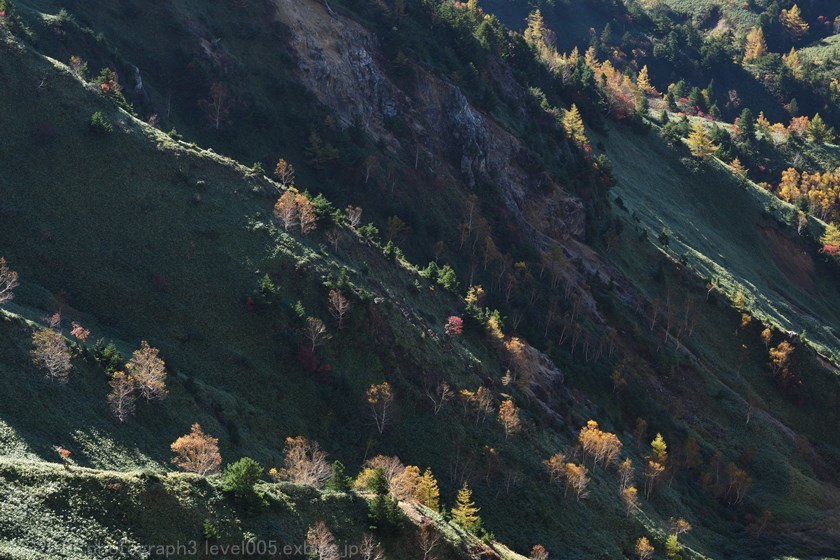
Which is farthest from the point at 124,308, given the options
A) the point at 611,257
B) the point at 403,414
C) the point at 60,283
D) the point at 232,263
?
the point at 611,257

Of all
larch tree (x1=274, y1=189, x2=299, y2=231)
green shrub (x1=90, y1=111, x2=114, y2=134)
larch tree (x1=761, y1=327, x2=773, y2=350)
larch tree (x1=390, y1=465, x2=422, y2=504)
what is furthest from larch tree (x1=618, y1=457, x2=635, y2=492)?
green shrub (x1=90, y1=111, x2=114, y2=134)

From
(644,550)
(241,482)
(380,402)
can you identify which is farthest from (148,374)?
(644,550)

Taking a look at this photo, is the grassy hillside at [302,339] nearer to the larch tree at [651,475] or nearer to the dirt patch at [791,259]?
the larch tree at [651,475]

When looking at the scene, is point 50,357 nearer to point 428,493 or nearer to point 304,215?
point 428,493

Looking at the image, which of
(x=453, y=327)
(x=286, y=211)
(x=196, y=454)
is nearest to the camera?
(x=196, y=454)

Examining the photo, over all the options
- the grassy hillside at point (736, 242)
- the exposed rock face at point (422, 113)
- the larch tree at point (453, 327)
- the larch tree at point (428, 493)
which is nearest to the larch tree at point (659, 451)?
the larch tree at point (453, 327)
